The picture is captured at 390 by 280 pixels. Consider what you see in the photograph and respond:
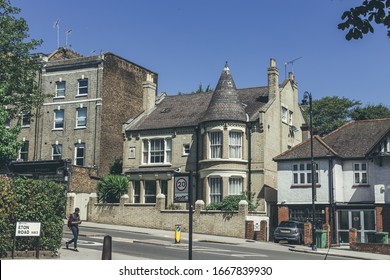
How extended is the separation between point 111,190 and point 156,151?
5.22 metres

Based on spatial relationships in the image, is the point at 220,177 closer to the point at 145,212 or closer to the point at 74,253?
the point at 145,212

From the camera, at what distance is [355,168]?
35.8 meters

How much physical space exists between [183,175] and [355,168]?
2597 centimetres

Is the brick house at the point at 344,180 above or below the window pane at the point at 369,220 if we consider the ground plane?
above

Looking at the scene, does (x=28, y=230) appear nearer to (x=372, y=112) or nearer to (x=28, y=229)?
(x=28, y=229)

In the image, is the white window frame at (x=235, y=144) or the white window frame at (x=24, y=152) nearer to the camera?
the white window frame at (x=235, y=144)

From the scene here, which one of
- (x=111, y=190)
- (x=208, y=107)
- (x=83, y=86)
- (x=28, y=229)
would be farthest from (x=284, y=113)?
(x=28, y=229)

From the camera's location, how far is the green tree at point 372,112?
5329 cm

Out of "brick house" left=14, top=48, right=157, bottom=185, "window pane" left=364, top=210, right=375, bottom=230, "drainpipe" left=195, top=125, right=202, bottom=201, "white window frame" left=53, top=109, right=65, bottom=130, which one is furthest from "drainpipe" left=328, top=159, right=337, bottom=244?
"white window frame" left=53, top=109, right=65, bottom=130

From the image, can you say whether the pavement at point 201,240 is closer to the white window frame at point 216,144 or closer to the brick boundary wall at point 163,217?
the brick boundary wall at point 163,217

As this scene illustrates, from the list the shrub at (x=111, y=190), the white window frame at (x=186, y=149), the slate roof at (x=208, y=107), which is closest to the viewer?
the slate roof at (x=208, y=107)

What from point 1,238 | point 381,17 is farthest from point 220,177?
point 381,17

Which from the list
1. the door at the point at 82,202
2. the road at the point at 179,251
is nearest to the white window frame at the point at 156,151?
the door at the point at 82,202

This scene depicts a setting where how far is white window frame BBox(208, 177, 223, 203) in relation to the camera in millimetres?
38688
